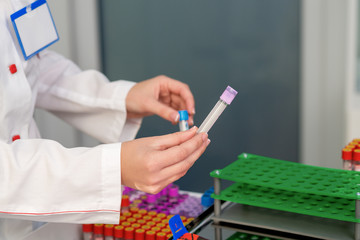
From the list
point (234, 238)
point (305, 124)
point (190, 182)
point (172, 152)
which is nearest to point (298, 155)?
point (305, 124)

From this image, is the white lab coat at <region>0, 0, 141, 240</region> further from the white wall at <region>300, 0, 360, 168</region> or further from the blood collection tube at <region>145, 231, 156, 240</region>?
the white wall at <region>300, 0, 360, 168</region>

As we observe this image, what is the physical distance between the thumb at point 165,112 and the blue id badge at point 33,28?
12.4 inches

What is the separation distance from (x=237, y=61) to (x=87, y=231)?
1607 mm

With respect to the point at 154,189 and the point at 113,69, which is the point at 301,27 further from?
the point at 154,189

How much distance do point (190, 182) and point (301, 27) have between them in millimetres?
1043

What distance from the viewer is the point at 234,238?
3.01ft

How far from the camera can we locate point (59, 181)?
31.6 inches

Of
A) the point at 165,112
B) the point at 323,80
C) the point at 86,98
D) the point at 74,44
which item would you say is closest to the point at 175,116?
the point at 165,112

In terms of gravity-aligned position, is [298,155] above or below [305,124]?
below

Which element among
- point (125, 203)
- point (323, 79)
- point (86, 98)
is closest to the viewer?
point (125, 203)

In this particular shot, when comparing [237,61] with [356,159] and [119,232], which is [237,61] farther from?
[119,232]

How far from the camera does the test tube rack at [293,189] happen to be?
844mm

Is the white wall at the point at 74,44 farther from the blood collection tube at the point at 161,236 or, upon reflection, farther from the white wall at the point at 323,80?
the blood collection tube at the point at 161,236

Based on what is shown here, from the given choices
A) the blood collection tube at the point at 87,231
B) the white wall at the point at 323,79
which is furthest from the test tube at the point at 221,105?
the white wall at the point at 323,79
